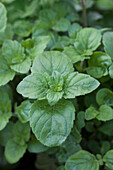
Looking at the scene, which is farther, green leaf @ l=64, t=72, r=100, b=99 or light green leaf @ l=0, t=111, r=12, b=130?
light green leaf @ l=0, t=111, r=12, b=130

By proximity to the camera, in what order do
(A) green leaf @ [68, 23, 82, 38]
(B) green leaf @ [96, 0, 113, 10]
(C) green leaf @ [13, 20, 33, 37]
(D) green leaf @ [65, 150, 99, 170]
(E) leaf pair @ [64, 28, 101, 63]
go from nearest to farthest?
(D) green leaf @ [65, 150, 99, 170] < (E) leaf pair @ [64, 28, 101, 63] < (A) green leaf @ [68, 23, 82, 38] < (C) green leaf @ [13, 20, 33, 37] < (B) green leaf @ [96, 0, 113, 10]

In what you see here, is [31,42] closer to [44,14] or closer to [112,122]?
[44,14]

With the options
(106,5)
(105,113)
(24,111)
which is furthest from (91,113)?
(106,5)

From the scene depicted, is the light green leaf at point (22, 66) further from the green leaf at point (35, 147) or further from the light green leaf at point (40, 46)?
the green leaf at point (35, 147)

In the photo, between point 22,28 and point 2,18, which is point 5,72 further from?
point 22,28

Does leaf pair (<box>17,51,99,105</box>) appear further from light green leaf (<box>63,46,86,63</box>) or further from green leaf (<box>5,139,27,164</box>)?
green leaf (<box>5,139,27,164</box>)

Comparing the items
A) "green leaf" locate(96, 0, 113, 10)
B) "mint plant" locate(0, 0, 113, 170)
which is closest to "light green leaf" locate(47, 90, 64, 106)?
"mint plant" locate(0, 0, 113, 170)
